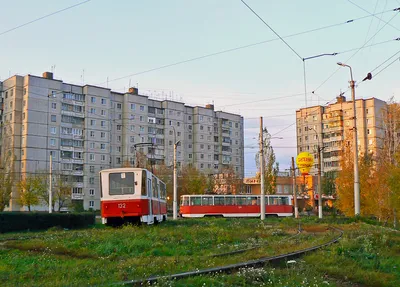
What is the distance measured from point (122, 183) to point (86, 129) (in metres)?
62.6

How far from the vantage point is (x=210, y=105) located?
4220 inches

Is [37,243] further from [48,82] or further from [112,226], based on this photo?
[48,82]

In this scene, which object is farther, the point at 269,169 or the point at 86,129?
the point at 86,129

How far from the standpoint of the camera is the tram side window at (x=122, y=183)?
23781 millimetres

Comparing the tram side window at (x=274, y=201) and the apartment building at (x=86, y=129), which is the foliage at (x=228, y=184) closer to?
the apartment building at (x=86, y=129)

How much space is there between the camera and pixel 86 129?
3312 inches

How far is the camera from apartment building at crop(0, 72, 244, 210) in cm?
7794

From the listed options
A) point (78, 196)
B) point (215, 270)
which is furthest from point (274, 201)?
point (215, 270)

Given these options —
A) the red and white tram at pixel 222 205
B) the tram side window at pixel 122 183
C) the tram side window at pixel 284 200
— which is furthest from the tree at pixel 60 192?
the tram side window at pixel 122 183

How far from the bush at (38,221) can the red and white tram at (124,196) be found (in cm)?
555

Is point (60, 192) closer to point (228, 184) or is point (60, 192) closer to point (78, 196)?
point (78, 196)

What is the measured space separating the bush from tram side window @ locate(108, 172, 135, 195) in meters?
6.24

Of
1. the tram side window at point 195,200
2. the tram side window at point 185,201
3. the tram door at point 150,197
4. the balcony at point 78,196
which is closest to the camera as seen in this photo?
the tram door at point 150,197

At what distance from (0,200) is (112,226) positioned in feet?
96.6
